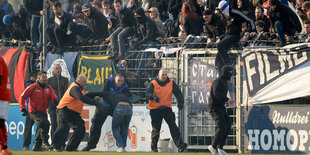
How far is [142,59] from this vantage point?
65.0 feet

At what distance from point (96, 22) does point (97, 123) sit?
9.95 ft

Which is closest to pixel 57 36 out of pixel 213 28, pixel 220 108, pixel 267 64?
pixel 213 28

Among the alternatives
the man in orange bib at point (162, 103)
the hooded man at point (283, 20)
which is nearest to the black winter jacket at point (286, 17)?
the hooded man at point (283, 20)

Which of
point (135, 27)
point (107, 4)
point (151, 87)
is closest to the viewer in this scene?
point (151, 87)

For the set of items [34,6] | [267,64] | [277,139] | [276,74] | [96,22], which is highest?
[34,6]

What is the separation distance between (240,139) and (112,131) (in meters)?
3.51

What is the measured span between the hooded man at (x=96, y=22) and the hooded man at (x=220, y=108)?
206 inches

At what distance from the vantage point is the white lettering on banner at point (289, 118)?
17486mm

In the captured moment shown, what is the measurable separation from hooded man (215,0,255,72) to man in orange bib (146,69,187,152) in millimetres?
1392

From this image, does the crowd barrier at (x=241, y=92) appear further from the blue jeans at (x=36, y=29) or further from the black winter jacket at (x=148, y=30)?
the blue jeans at (x=36, y=29)

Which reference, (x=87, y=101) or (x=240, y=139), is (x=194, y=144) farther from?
(x=87, y=101)

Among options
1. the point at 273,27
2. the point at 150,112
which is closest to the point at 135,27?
the point at 150,112

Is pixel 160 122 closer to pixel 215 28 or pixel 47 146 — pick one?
pixel 215 28

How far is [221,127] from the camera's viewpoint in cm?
1705
